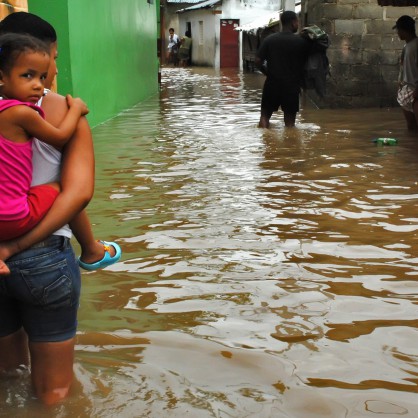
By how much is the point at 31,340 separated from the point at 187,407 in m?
0.67

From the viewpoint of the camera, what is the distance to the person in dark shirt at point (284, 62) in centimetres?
1159

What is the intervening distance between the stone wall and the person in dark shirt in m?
3.86

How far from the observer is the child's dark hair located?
2.53m

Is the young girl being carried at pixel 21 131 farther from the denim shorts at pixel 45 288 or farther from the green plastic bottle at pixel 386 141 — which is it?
the green plastic bottle at pixel 386 141

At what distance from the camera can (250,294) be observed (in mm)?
4227

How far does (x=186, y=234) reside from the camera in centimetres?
547

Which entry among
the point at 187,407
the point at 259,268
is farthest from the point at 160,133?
the point at 187,407

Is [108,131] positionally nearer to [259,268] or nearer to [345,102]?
[345,102]

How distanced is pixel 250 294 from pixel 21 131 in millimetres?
2005

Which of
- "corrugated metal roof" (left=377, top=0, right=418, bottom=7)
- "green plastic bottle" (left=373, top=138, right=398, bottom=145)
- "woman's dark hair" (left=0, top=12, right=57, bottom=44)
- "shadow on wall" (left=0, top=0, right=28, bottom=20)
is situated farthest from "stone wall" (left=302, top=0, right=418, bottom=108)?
"woman's dark hair" (left=0, top=12, right=57, bottom=44)

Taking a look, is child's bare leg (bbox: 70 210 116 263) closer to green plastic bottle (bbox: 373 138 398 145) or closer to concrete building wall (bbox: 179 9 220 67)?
green plastic bottle (bbox: 373 138 398 145)

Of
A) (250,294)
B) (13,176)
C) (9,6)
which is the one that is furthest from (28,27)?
(9,6)

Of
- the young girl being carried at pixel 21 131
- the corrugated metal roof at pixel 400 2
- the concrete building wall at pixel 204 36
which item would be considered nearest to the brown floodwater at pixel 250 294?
the young girl being carried at pixel 21 131

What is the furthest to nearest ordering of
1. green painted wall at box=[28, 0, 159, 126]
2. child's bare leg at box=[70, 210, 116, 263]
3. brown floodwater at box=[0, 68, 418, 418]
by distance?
green painted wall at box=[28, 0, 159, 126] → brown floodwater at box=[0, 68, 418, 418] → child's bare leg at box=[70, 210, 116, 263]
